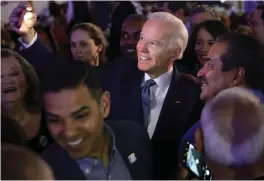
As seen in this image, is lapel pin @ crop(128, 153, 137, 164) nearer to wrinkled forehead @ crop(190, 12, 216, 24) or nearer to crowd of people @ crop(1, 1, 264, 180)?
crowd of people @ crop(1, 1, 264, 180)

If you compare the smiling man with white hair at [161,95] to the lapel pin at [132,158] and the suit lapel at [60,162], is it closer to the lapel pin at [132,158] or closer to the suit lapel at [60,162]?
the lapel pin at [132,158]

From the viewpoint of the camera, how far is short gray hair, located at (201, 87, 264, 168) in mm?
1340

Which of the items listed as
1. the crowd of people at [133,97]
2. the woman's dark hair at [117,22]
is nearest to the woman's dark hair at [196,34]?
the crowd of people at [133,97]

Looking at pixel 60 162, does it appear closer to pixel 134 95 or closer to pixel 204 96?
pixel 134 95

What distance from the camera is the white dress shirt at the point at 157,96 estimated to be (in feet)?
4.66

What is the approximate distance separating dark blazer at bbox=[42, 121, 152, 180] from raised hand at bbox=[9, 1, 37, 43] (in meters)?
0.36

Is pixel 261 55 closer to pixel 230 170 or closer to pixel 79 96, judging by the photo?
pixel 230 170

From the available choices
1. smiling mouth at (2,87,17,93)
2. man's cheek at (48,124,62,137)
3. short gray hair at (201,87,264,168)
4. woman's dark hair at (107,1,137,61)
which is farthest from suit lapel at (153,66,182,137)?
smiling mouth at (2,87,17,93)

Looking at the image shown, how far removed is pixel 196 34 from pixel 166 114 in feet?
0.94

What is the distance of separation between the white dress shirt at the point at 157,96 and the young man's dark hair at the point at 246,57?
19 cm

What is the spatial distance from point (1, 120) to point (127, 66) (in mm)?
420

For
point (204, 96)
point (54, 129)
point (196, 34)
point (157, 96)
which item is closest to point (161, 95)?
point (157, 96)

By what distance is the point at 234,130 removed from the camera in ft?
4.45

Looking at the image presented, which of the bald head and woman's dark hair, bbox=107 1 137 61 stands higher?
woman's dark hair, bbox=107 1 137 61
